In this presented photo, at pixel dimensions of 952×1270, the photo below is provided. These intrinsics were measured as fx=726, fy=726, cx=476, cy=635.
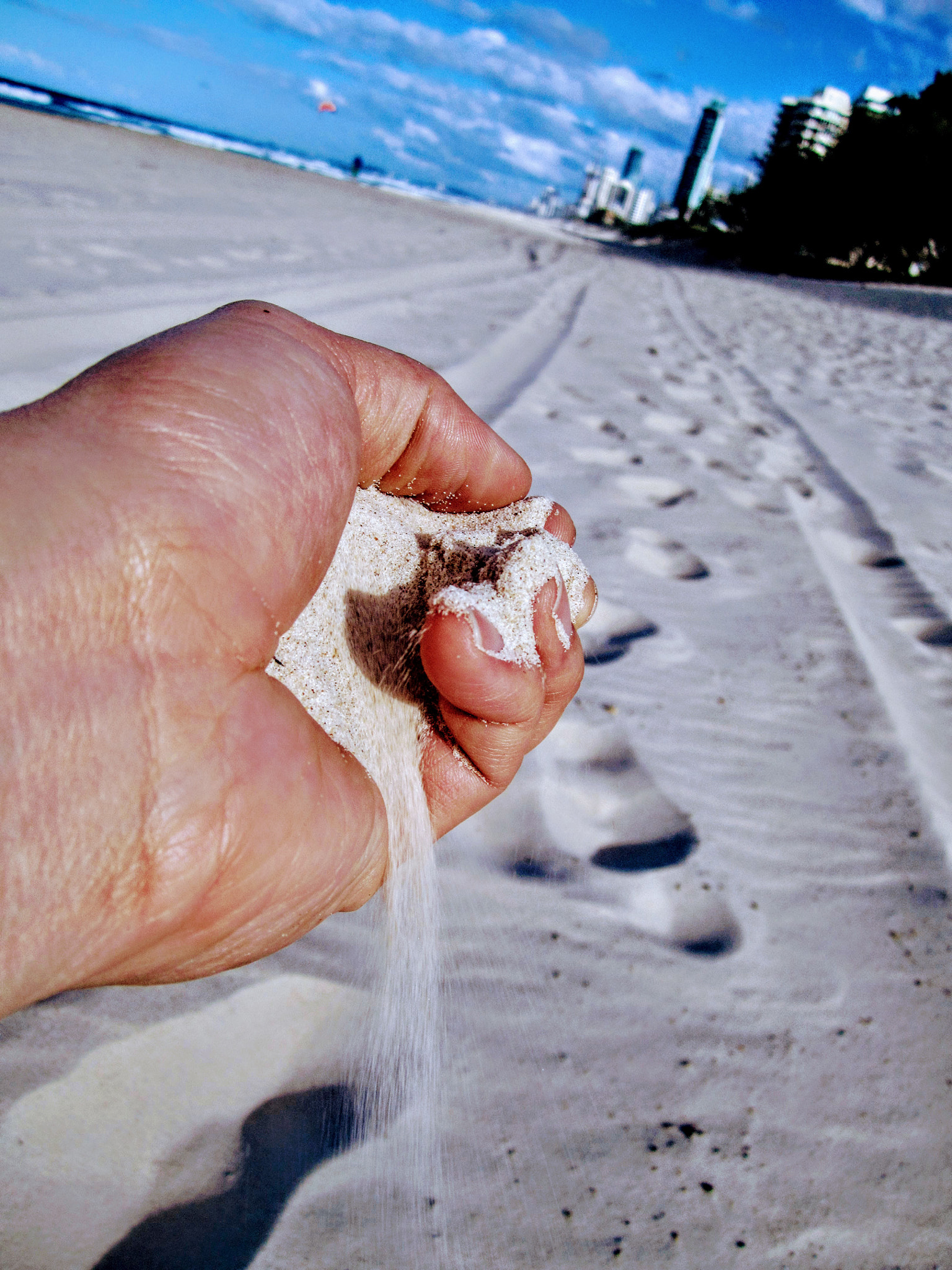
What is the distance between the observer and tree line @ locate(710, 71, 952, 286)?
1925 cm

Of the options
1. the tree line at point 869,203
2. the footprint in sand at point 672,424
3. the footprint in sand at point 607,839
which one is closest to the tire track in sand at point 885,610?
the footprint in sand at point 672,424

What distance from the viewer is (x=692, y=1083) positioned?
109cm

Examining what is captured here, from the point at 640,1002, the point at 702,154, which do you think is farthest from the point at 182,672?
the point at 702,154

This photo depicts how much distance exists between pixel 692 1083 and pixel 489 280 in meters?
7.52

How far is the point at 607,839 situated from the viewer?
1452mm

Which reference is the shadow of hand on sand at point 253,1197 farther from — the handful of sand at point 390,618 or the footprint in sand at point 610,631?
the footprint in sand at point 610,631

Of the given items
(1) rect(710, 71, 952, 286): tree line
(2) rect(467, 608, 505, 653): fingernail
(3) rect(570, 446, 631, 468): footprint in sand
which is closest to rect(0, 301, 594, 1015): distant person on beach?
(2) rect(467, 608, 505, 653): fingernail

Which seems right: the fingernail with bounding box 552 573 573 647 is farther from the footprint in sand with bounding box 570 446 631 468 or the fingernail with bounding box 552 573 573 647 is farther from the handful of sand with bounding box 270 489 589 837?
the footprint in sand with bounding box 570 446 631 468

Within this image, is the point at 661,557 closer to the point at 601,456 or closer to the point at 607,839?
the point at 601,456

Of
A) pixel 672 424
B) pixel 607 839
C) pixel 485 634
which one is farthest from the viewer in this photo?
pixel 672 424

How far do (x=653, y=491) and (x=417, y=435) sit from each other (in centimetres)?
169

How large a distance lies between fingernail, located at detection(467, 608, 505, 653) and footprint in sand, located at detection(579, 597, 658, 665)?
87 cm

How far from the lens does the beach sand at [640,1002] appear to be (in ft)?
3.04

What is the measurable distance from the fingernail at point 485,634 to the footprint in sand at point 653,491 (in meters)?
1.86
